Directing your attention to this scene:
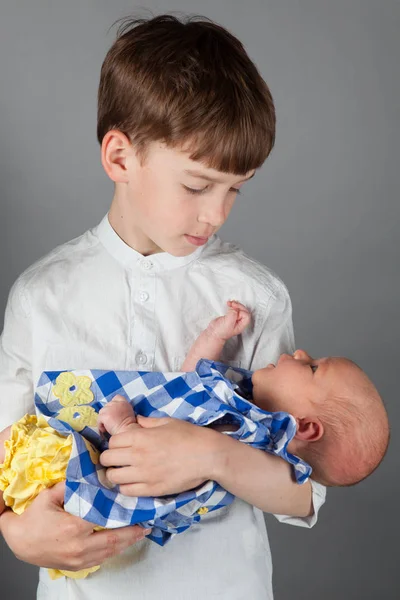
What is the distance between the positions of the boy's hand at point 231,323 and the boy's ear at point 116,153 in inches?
12.2

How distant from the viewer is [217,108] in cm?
156

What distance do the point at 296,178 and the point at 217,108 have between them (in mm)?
1209

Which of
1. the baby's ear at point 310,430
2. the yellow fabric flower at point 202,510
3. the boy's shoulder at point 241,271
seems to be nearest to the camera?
the yellow fabric flower at point 202,510

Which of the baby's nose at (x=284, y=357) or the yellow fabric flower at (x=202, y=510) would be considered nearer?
the yellow fabric flower at (x=202, y=510)

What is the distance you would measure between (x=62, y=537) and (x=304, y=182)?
155 cm

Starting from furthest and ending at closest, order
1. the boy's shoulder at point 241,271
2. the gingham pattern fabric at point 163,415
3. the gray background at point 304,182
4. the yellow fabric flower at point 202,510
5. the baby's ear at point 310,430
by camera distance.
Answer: the gray background at point 304,182 → the boy's shoulder at point 241,271 → the baby's ear at point 310,430 → the yellow fabric flower at point 202,510 → the gingham pattern fabric at point 163,415

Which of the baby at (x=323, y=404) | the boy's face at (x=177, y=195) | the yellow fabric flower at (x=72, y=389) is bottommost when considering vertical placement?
the yellow fabric flower at (x=72, y=389)

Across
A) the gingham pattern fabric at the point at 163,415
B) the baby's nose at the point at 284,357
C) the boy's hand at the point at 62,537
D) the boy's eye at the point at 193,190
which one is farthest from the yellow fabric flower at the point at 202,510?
the boy's eye at the point at 193,190

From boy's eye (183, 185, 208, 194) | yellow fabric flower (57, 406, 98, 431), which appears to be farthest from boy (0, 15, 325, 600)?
yellow fabric flower (57, 406, 98, 431)

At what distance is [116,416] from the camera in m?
1.54

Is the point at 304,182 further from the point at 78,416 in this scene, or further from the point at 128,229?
the point at 78,416

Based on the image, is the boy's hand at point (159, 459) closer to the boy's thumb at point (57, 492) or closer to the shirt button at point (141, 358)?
the boy's thumb at point (57, 492)

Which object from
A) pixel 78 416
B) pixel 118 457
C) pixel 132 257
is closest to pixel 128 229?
pixel 132 257

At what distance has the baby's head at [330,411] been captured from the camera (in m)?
1.68
